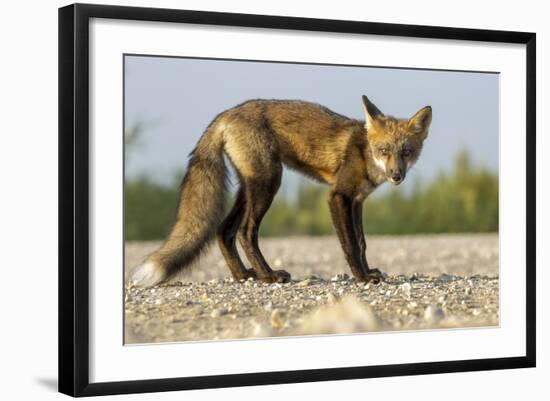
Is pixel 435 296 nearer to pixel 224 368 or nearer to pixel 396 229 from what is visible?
pixel 224 368

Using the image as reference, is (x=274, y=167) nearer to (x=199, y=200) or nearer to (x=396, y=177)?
(x=199, y=200)

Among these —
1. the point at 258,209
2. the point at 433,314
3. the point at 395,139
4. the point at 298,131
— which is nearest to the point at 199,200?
the point at 258,209

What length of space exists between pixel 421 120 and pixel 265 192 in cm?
147

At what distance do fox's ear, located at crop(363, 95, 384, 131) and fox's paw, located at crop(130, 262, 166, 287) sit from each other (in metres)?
2.14

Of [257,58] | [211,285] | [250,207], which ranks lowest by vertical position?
[211,285]

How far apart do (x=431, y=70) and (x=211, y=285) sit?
254 cm

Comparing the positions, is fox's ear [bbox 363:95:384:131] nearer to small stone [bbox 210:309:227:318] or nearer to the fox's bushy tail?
the fox's bushy tail

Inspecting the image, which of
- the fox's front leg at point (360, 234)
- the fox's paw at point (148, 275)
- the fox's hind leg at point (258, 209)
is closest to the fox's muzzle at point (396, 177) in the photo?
the fox's front leg at point (360, 234)

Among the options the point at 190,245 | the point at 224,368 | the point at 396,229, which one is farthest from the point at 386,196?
the point at 224,368

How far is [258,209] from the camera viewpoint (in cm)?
784

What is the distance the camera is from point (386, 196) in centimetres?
1288

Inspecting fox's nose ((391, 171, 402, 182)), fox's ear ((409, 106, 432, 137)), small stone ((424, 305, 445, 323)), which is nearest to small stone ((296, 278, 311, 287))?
small stone ((424, 305, 445, 323))

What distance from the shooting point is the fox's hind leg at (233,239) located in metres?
8.03

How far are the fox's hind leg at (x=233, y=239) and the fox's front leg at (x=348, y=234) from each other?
0.81 m
